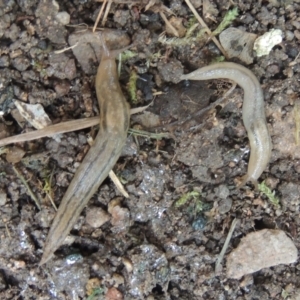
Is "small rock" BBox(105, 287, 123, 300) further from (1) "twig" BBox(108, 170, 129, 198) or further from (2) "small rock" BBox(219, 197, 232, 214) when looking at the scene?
(2) "small rock" BBox(219, 197, 232, 214)

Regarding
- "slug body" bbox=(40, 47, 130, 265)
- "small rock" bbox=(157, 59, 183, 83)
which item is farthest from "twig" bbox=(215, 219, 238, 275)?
"small rock" bbox=(157, 59, 183, 83)

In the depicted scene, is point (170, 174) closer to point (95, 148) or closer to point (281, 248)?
point (95, 148)

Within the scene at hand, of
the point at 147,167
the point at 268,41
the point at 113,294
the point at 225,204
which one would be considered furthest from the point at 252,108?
the point at 113,294

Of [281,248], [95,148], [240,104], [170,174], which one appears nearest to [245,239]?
[281,248]

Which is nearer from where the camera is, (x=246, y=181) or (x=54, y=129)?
(x=54, y=129)

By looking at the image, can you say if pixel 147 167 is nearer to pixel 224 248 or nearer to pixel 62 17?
pixel 224 248
